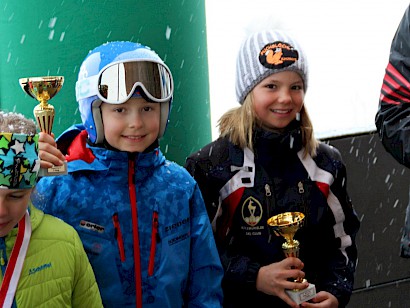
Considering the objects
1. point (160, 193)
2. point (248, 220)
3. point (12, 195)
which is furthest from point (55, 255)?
point (248, 220)

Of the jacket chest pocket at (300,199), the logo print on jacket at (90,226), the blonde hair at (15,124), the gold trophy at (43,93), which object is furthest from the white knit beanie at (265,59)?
the blonde hair at (15,124)

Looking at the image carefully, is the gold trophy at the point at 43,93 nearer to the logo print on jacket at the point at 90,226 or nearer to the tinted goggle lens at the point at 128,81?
the tinted goggle lens at the point at 128,81

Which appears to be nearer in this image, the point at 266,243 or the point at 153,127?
the point at 153,127

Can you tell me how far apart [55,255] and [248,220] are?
118cm

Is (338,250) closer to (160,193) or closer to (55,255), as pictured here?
(160,193)

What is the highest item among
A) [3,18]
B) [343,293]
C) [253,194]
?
[3,18]

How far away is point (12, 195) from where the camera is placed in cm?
255

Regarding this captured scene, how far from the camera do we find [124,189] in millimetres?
3025

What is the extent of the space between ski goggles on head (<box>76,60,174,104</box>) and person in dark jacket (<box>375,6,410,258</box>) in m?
0.87

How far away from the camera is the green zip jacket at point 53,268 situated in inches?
101

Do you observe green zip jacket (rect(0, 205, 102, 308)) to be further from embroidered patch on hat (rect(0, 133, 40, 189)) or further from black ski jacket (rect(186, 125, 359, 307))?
black ski jacket (rect(186, 125, 359, 307))

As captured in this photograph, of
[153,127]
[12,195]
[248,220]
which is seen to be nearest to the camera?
[12,195]

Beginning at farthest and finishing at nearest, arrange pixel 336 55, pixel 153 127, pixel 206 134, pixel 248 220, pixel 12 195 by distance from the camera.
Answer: pixel 336 55
pixel 206 134
pixel 248 220
pixel 153 127
pixel 12 195

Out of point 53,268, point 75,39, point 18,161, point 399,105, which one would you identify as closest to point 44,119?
point 18,161
